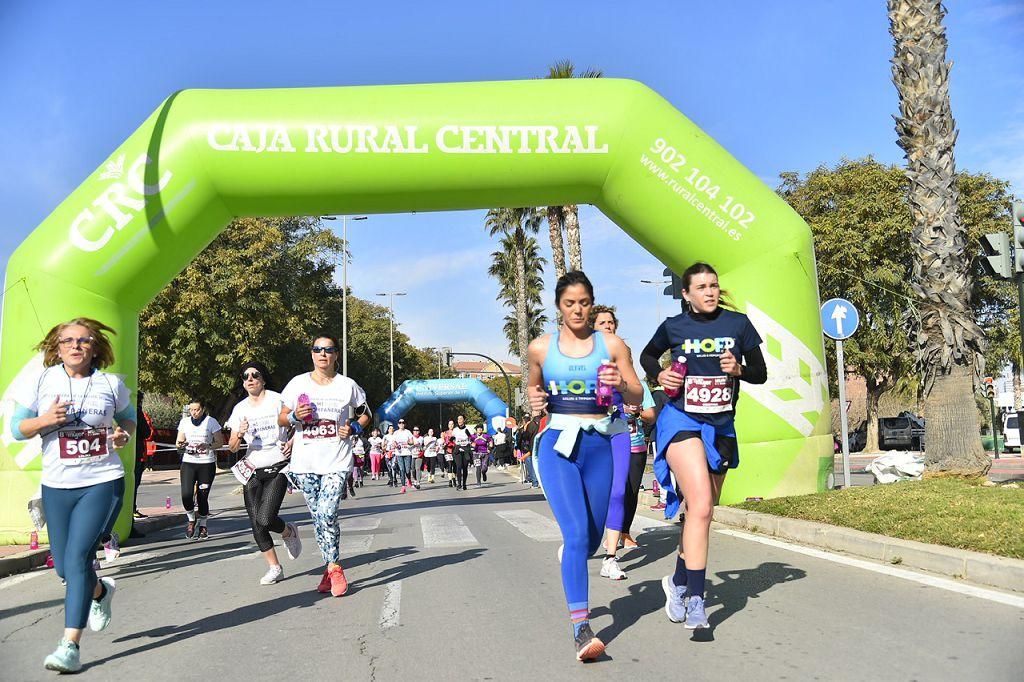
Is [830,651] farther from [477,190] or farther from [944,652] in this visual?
[477,190]

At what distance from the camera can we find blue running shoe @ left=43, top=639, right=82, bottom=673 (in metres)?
4.61

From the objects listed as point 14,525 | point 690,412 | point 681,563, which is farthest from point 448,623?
point 14,525

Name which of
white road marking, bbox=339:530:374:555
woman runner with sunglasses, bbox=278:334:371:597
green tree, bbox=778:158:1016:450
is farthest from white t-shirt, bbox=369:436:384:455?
woman runner with sunglasses, bbox=278:334:371:597

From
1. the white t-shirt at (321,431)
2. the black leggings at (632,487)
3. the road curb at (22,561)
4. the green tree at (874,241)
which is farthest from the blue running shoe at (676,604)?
the green tree at (874,241)

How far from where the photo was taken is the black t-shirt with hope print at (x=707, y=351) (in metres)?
5.21

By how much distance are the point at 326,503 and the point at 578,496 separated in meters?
2.92

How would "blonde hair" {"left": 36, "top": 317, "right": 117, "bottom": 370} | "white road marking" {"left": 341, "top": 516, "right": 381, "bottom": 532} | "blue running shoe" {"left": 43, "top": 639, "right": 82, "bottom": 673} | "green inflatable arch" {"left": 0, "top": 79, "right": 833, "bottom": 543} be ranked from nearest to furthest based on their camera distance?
"blue running shoe" {"left": 43, "top": 639, "right": 82, "bottom": 673}
"blonde hair" {"left": 36, "top": 317, "right": 117, "bottom": 370}
"green inflatable arch" {"left": 0, "top": 79, "right": 833, "bottom": 543}
"white road marking" {"left": 341, "top": 516, "right": 381, "bottom": 532}

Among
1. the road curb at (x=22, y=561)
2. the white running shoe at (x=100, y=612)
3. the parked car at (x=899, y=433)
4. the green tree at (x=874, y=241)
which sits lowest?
the parked car at (x=899, y=433)

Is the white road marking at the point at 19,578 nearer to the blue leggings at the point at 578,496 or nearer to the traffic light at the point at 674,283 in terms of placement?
the blue leggings at the point at 578,496

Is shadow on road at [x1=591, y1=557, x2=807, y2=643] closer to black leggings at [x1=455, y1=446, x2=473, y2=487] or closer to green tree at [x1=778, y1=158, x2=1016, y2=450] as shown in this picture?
black leggings at [x1=455, y1=446, x2=473, y2=487]

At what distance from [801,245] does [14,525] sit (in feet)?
33.1

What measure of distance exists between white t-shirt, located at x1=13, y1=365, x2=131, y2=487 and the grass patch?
598 cm

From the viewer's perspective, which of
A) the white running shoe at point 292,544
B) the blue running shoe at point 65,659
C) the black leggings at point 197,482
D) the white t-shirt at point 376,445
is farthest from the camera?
the white t-shirt at point 376,445

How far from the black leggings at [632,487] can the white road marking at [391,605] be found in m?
1.99
